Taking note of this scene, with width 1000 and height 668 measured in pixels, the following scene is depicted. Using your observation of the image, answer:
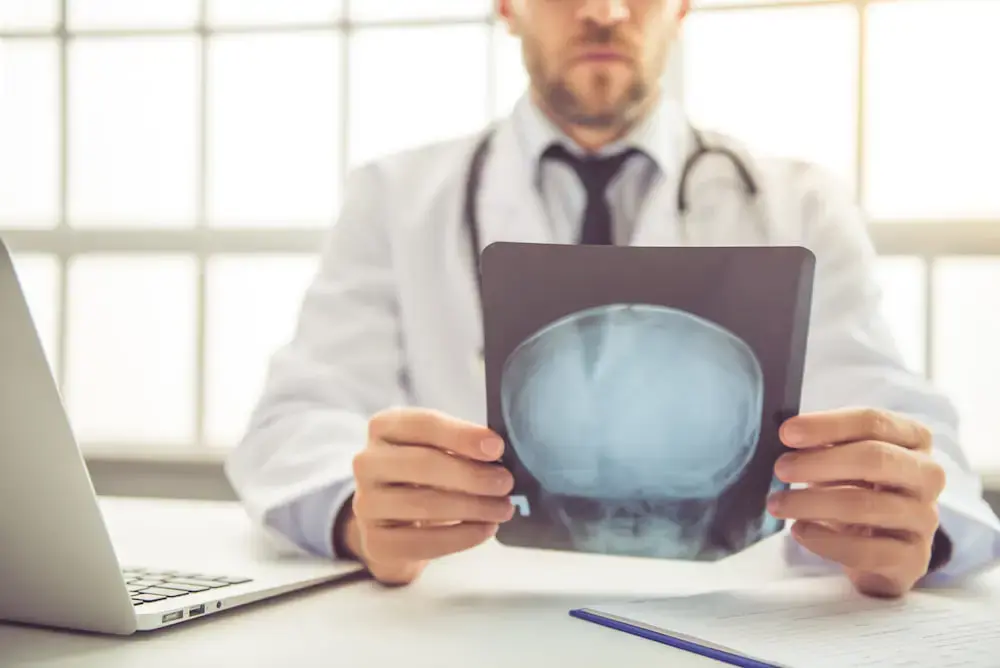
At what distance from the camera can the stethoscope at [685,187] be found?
1200 mm

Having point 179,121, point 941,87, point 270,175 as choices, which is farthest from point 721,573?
point 179,121

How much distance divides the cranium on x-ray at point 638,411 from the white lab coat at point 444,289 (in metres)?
0.33

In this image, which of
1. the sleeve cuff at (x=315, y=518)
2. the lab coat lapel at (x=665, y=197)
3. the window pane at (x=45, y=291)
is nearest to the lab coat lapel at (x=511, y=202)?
the lab coat lapel at (x=665, y=197)

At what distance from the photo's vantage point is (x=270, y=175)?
1776mm

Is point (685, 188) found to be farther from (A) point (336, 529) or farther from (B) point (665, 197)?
(A) point (336, 529)

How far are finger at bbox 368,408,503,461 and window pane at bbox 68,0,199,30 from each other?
53.2 inches

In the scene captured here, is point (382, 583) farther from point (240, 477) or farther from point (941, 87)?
point (941, 87)

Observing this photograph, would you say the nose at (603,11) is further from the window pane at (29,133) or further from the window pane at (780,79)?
the window pane at (29,133)

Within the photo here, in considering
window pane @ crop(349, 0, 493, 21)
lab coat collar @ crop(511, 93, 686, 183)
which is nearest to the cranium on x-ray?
lab coat collar @ crop(511, 93, 686, 183)

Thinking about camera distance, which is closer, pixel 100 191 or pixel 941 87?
pixel 941 87

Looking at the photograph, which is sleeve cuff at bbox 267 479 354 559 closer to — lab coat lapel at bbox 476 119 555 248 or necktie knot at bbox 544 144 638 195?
lab coat lapel at bbox 476 119 555 248

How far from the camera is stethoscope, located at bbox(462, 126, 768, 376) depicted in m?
1.20

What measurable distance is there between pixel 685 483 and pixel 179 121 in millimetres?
1448

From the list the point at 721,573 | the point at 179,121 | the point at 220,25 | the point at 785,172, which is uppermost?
the point at 220,25
